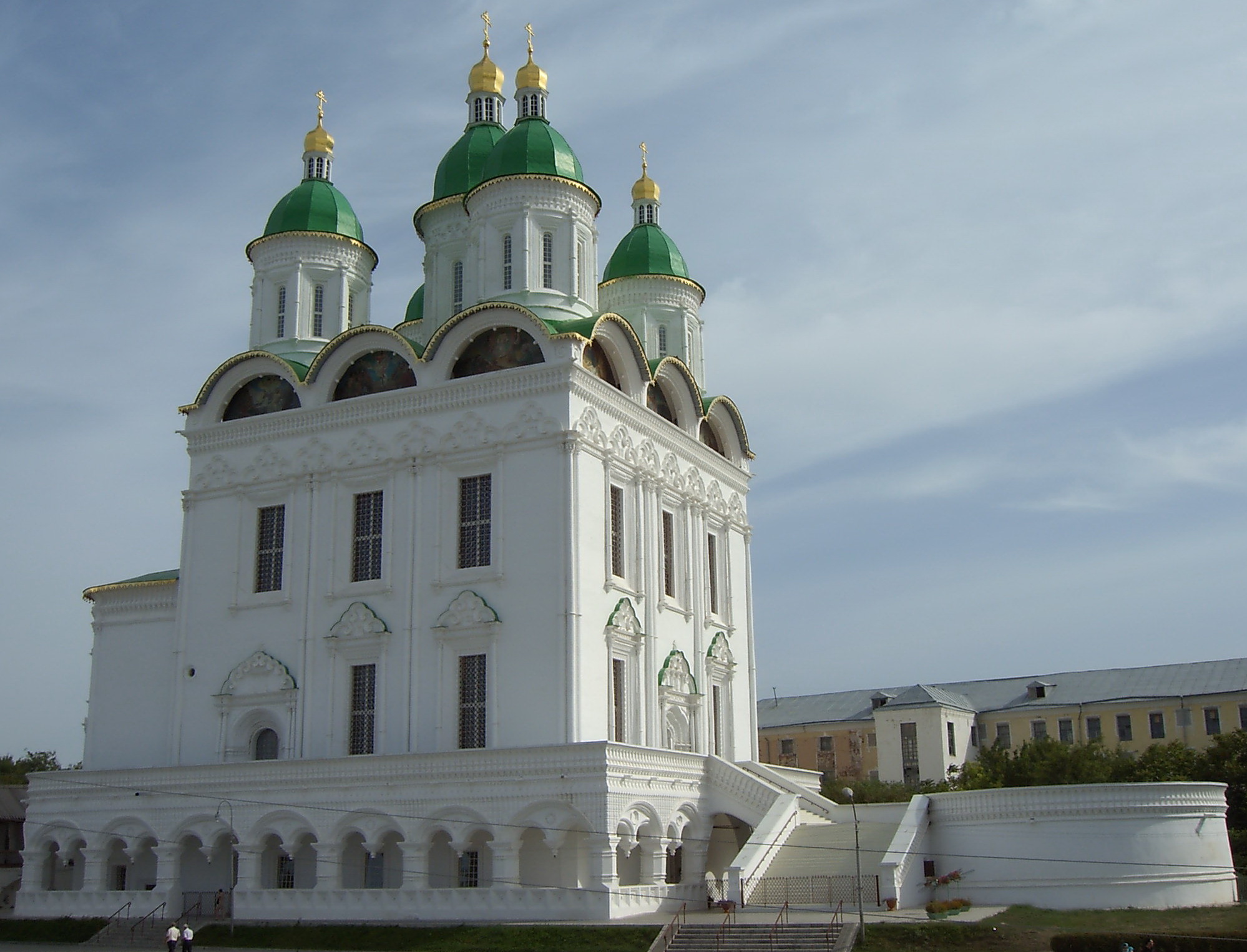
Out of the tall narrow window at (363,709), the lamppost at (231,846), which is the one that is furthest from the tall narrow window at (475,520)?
the lamppost at (231,846)

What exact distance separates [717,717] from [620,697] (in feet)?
16.4

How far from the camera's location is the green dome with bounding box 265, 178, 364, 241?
3278cm

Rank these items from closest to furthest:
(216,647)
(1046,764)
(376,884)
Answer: (376,884) → (216,647) → (1046,764)

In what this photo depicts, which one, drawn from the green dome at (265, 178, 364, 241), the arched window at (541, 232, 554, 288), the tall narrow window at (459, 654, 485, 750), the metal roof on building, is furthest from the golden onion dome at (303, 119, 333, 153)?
the metal roof on building

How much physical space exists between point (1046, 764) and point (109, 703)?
871 inches

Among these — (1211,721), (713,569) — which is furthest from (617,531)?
(1211,721)

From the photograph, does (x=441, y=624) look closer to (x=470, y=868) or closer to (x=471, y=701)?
(x=471, y=701)

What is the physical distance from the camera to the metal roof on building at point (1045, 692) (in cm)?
5088

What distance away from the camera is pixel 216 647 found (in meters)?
29.3

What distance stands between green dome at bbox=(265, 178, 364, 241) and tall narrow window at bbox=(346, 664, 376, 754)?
11.0 metres

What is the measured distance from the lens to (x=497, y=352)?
28.1 meters

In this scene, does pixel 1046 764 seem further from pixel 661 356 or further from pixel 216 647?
pixel 216 647

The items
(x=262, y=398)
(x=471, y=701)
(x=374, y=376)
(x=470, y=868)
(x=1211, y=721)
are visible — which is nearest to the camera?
(x=470, y=868)

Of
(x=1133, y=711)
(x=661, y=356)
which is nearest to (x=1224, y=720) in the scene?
(x=1133, y=711)
